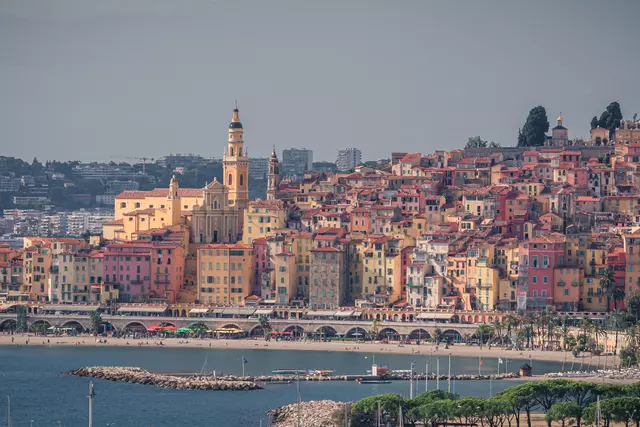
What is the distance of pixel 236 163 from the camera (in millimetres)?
130250

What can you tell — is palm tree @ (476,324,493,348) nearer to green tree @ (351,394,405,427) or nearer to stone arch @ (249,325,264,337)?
stone arch @ (249,325,264,337)

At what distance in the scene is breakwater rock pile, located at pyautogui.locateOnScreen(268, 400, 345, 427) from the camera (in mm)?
83250

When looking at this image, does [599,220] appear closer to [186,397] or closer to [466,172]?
[466,172]

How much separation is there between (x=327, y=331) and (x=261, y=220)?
12314 millimetres

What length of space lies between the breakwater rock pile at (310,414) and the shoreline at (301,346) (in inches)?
625

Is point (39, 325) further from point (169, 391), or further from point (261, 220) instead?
point (169, 391)

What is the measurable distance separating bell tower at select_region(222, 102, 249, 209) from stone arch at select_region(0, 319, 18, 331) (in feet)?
59.0

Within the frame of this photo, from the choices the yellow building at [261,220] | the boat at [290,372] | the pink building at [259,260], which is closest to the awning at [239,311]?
the pink building at [259,260]

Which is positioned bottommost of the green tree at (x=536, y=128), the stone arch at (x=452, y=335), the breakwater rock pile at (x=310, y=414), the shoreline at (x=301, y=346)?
the breakwater rock pile at (x=310, y=414)

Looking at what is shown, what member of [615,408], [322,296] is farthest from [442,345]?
[615,408]

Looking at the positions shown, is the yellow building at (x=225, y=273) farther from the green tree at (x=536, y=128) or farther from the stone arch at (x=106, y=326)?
the green tree at (x=536, y=128)

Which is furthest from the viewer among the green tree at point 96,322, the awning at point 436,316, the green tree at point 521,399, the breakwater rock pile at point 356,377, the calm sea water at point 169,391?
the green tree at point 96,322

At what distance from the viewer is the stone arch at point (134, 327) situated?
117 meters

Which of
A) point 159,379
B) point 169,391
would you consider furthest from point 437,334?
point 169,391
